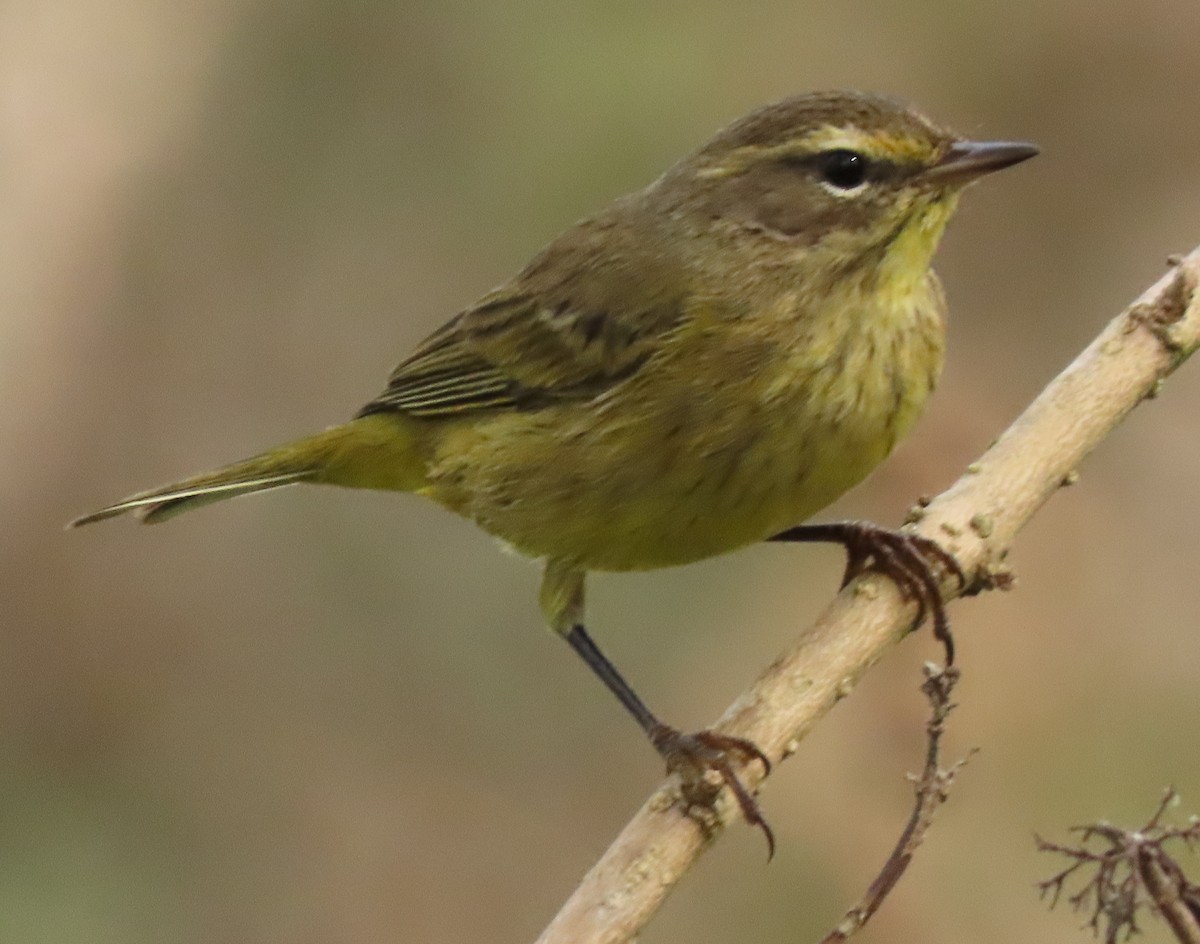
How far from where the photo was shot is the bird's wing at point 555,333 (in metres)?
3.91

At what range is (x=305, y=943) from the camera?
235 inches

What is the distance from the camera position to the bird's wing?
3908 mm

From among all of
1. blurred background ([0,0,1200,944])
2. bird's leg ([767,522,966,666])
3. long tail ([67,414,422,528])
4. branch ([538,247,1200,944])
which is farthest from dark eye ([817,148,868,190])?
blurred background ([0,0,1200,944])

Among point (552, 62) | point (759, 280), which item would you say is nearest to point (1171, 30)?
point (552, 62)

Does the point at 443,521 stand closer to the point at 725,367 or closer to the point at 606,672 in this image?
the point at 606,672

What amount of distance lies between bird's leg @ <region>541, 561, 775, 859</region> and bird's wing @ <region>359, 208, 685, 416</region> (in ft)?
1.53

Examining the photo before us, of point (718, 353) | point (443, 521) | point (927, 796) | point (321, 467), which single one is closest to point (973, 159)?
point (718, 353)

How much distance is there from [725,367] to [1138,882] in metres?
1.60

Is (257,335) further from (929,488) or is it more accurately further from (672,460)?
(672,460)

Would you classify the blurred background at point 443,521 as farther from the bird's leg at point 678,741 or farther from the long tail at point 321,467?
the long tail at point 321,467

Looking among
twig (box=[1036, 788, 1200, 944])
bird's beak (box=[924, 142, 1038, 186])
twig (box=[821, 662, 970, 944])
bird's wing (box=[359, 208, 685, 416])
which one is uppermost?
bird's wing (box=[359, 208, 685, 416])

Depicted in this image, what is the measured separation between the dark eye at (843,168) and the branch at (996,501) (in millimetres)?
590

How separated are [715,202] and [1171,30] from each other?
4.42m

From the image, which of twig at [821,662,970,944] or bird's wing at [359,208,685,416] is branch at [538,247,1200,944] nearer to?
twig at [821,662,970,944]
